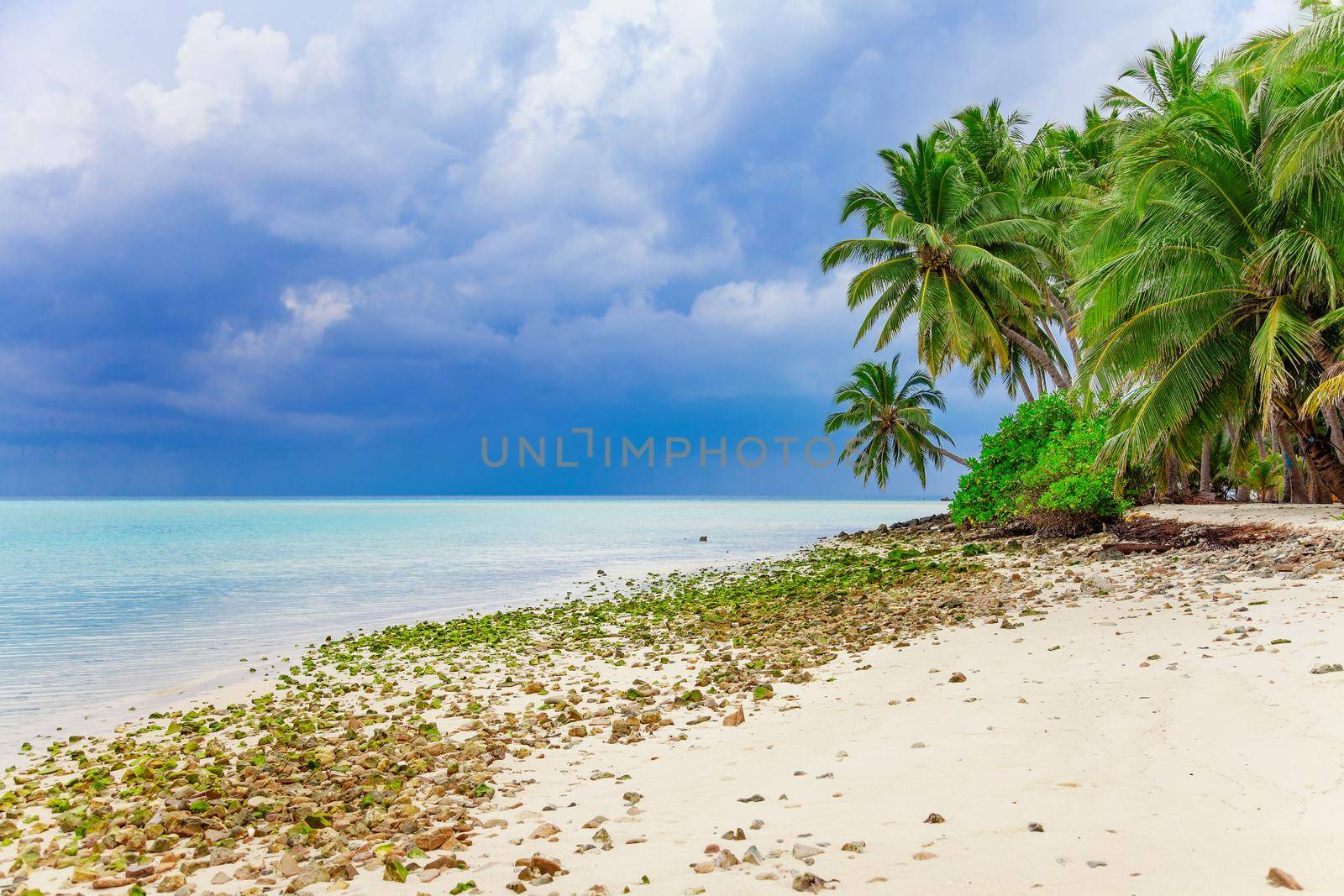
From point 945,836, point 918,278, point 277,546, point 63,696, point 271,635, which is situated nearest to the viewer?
point 945,836

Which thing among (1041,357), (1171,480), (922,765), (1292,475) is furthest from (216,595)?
(1171,480)

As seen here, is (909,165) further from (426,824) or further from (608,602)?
(426,824)

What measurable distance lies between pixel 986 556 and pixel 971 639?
9.92 meters

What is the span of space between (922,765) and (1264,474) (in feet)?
114

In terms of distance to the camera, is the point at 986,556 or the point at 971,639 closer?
the point at 971,639

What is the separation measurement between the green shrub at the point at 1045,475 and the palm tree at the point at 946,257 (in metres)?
4.51

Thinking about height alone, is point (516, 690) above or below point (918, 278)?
below

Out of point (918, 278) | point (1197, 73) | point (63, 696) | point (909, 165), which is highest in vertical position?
point (1197, 73)

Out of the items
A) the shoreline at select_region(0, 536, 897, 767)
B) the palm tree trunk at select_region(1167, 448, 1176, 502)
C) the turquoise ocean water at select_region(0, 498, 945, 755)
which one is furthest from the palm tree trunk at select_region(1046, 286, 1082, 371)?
the shoreline at select_region(0, 536, 897, 767)

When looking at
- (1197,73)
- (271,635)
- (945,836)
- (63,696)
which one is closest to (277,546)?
(271,635)

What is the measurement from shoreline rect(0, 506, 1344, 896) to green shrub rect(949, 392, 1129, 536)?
30.3ft

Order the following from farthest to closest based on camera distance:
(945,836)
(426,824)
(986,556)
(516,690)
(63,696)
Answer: (986,556) → (63,696) → (516,690) → (426,824) → (945,836)

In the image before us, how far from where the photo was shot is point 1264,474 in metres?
31.8

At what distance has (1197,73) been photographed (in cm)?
2858
